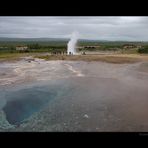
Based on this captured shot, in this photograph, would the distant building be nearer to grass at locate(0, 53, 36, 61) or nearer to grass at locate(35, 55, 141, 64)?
grass at locate(0, 53, 36, 61)

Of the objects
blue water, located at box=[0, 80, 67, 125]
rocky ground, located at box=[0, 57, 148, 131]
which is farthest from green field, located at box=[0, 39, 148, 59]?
blue water, located at box=[0, 80, 67, 125]

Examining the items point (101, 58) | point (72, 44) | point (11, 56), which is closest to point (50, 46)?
point (72, 44)

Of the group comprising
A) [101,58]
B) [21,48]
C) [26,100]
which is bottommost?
[26,100]

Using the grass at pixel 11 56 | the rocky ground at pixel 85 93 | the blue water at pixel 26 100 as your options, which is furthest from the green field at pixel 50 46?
the blue water at pixel 26 100

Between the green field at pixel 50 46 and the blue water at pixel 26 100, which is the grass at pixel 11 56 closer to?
the green field at pixel 50 46

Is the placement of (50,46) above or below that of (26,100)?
above

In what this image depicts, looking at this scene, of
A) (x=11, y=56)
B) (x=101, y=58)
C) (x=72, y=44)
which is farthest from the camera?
(x=101, y=58)

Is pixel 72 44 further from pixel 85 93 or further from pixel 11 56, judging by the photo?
pixel 11 56
